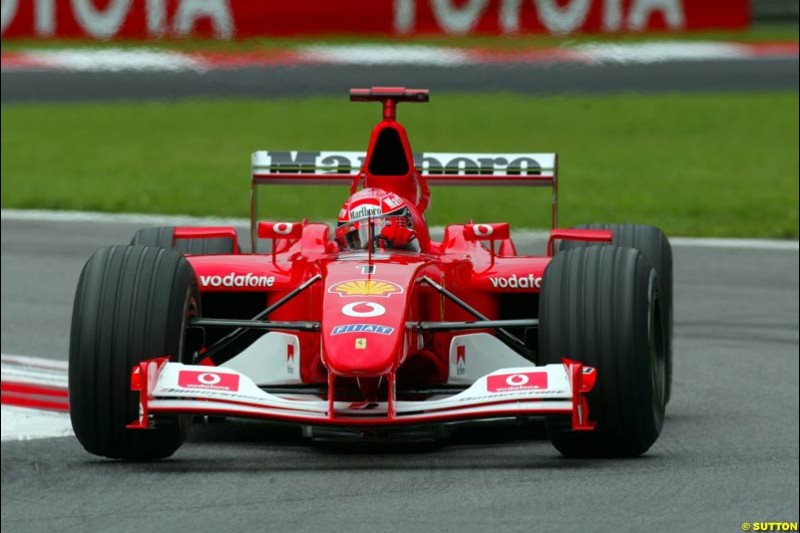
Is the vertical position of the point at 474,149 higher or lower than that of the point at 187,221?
higher

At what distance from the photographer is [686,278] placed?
13328 mm

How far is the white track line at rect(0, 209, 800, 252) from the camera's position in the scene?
48.2ft

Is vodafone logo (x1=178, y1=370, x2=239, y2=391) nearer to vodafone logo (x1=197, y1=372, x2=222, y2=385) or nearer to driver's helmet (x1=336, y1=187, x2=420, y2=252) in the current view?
vodafone logo (x1=197, y1=372, x2=222, y2=385)

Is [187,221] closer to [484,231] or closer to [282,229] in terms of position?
[282,229]

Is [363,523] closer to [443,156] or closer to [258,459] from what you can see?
[258,459]

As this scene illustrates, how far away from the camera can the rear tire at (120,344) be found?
7.17 metres

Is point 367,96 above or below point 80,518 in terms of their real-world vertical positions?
above

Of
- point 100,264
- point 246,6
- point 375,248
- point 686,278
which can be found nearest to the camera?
point 100,264

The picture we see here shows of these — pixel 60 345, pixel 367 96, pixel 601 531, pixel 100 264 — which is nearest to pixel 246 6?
pixel 60 345

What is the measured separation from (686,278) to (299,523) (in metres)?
7.51

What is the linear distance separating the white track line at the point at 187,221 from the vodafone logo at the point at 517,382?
306 inches

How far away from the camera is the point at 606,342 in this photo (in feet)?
23.5

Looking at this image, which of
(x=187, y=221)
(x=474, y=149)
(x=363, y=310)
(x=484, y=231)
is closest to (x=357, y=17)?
(x=474, y=149)

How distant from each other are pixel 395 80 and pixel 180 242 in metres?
13.2
